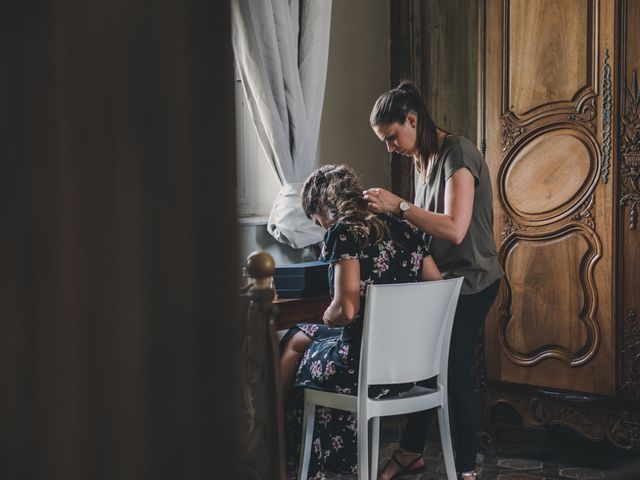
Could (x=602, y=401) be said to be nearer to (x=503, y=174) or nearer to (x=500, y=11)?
(x=503, y=174)

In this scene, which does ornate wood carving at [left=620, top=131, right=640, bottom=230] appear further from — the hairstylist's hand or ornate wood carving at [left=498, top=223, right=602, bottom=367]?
the hairstylist's hand

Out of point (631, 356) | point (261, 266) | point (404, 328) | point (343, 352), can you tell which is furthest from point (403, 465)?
point (261, 266)

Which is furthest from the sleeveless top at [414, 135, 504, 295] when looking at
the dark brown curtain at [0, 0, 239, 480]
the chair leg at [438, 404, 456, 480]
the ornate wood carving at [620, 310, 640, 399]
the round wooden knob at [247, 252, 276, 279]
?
the dark brown curtain at [0, 0, 239, 480]

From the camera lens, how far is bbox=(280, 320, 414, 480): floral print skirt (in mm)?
2328

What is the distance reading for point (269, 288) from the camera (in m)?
1.71

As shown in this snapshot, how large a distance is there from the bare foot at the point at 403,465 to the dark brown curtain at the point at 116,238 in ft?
8.25

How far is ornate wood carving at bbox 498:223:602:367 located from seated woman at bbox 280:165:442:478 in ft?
2.69

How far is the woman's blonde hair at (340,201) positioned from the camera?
2.32 m

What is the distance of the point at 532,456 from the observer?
3109 mm

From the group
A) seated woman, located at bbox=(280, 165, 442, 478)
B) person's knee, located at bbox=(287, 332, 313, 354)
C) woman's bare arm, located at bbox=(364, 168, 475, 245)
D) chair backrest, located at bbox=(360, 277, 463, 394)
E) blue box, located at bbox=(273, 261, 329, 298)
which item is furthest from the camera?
blue box, located at bbox=(273, 261, 329, 298)

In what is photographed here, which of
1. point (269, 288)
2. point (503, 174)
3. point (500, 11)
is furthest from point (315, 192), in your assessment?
point (500, 11)

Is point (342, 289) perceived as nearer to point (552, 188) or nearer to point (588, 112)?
point (552, 188)

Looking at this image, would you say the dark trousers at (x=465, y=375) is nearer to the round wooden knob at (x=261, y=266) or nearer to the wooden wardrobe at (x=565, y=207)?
the wooden wardrobe at (x=565, y=207)

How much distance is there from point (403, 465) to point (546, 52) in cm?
171
